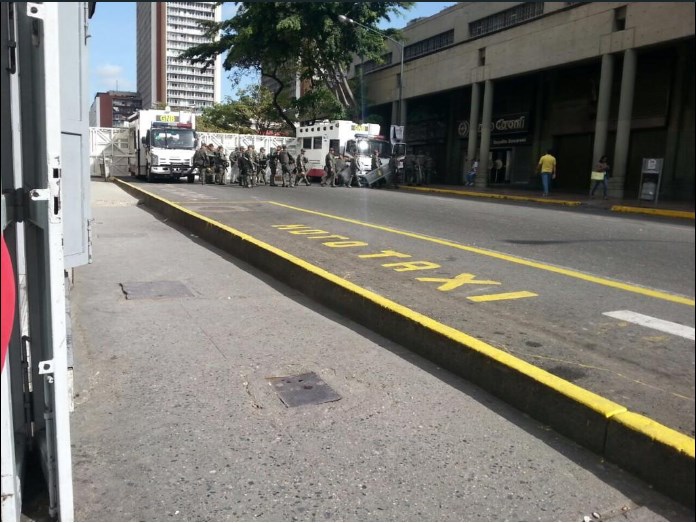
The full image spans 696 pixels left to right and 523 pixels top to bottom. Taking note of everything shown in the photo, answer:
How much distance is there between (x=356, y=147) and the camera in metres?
25.0

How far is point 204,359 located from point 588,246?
2553 mm

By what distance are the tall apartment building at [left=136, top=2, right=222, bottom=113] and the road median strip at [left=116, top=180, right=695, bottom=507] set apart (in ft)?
6.95

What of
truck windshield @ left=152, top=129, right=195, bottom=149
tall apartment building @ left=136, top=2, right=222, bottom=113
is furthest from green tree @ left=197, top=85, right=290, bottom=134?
tall apartment building @ left=136, top=2, right=222, bottom=113

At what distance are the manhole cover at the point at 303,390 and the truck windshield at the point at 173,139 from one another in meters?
23.1

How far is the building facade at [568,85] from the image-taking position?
1.43 metres

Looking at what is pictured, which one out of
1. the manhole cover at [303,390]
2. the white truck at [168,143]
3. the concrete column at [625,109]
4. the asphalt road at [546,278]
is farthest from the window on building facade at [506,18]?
the white truck at [168,143]

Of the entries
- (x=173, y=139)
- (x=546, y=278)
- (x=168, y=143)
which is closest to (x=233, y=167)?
(x=173, y=139)

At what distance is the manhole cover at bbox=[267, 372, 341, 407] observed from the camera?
3465mm

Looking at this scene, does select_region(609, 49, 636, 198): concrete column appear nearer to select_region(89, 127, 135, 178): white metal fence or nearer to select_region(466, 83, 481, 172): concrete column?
select_region(466, 83, 481, 172): concrete column

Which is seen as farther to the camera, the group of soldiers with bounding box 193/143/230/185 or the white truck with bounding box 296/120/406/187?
the white truck with bounding box 296/120/406/187

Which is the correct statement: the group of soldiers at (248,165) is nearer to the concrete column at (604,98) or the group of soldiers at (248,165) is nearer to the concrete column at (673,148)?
the concrete column at (604,98)

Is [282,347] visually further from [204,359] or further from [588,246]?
[588,246]

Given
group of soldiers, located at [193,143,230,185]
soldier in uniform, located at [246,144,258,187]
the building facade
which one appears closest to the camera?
the building facade

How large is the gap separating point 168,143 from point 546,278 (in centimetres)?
2215
